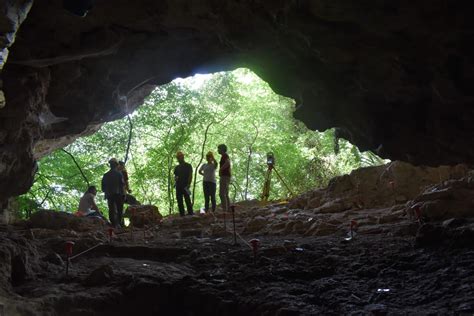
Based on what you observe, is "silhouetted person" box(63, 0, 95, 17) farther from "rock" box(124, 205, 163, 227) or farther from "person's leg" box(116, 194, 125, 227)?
"rock" box(124, 205, 163, 227)

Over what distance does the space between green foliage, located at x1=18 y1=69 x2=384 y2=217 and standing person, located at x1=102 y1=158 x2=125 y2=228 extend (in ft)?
30.1

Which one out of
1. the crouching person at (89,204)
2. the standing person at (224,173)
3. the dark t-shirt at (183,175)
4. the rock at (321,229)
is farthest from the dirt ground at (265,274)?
the crouching person at (89,204)

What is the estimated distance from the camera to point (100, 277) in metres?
5.12

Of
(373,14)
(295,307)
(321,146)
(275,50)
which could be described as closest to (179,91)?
(321,146)

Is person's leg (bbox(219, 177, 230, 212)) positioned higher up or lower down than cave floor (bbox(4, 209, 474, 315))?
higher up

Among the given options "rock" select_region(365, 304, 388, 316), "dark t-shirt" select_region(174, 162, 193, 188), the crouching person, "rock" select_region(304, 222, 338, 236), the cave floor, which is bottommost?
"rock" select_region(365, 304, 388, 316)

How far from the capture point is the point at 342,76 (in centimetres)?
734

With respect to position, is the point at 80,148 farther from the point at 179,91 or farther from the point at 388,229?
the point at 388,229

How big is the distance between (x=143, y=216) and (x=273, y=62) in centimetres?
595

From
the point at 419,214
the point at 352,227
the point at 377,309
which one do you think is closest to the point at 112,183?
the point at 352,227

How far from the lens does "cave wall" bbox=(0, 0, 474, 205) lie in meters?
5.34

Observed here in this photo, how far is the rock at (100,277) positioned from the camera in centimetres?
505

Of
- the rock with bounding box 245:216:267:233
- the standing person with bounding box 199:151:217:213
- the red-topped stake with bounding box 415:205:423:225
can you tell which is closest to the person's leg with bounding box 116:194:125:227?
the standing person with bounding box 199:151:217:213

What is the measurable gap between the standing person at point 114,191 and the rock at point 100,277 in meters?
6.01
